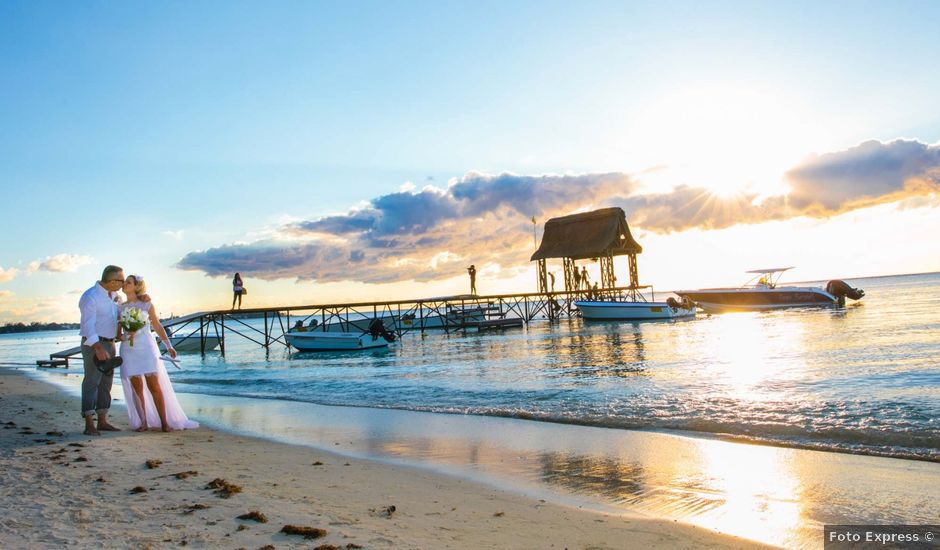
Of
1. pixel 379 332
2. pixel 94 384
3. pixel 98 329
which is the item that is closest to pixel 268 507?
pixel 98 329

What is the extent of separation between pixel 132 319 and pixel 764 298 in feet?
162

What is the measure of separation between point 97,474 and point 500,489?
147 inches

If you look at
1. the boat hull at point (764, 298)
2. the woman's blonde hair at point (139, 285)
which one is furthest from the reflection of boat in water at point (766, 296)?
the woman's blonde hair at point (139, 285)

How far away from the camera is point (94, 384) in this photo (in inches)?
309

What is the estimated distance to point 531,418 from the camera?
9977 mm

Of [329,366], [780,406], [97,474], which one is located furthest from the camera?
[329,366]

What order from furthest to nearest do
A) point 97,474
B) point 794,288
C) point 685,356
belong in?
point 794,288 < point 685,356 < point 97,474

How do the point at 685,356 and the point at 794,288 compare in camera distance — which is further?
the point at 794,288

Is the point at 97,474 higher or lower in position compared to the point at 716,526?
higher

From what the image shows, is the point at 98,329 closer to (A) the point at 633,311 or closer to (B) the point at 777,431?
(B) the point at 777,431

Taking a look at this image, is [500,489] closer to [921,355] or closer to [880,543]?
[880,543]

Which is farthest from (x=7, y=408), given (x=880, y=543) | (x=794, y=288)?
(x=794, y=288)

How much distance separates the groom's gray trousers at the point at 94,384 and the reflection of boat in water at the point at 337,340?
79.2 feet

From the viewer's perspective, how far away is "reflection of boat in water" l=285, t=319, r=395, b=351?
106 feet
